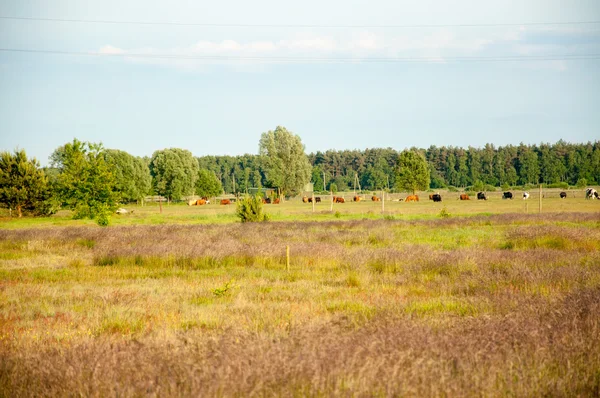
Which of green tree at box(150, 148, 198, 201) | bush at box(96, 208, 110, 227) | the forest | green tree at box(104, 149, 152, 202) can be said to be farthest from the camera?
the forest

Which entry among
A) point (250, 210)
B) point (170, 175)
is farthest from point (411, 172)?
point (250, 210)

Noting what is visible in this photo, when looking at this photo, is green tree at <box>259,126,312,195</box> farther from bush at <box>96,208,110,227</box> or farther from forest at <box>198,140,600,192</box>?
bush at <box>96,208,110,227</box>

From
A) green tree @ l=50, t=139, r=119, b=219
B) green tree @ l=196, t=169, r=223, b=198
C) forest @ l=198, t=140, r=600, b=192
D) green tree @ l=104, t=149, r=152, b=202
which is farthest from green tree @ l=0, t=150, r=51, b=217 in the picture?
forest @ l=198, t=140, r=600, b=192

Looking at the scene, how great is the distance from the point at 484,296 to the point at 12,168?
52.5 metres

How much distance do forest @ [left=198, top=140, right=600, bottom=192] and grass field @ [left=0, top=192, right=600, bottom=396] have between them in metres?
117

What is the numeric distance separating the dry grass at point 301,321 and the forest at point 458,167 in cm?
11745

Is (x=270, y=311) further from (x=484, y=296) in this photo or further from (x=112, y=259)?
(x=112, y=259)

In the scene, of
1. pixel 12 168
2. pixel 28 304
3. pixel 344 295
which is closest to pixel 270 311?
pixel 344 295

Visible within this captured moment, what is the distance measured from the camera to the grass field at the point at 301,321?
441 cm

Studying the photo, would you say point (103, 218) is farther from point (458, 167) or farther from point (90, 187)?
point (458, 167)

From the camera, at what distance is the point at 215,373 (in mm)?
4391

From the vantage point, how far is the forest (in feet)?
490

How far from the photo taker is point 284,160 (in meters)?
95.8

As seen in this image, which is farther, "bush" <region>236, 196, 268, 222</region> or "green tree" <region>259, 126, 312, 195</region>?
"green tree" <region>259, 126, 312, 195</region>
